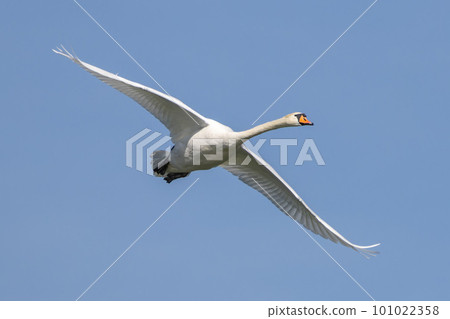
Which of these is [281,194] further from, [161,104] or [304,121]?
[161,104]

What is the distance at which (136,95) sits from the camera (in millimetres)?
29812

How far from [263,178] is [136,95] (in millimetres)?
3143

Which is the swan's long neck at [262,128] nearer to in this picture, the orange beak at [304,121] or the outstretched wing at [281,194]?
the orange beak at [304,121]

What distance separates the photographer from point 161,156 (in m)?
30.3

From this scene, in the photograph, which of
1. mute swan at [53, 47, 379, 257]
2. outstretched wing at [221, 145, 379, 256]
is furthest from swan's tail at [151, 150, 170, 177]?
outstretched wing at [221, 145, 379, 256]

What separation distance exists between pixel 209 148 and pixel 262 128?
1101 mm

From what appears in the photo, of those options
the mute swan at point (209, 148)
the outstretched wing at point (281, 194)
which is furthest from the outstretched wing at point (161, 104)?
the outstretched wing at point (281, 194)

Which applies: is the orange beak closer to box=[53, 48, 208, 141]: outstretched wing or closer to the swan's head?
the swan's head

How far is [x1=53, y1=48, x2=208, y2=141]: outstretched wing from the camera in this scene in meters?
29.0

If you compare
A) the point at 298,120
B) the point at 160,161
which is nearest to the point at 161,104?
the point at 160,161

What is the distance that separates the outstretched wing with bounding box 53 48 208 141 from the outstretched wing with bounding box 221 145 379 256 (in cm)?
139
